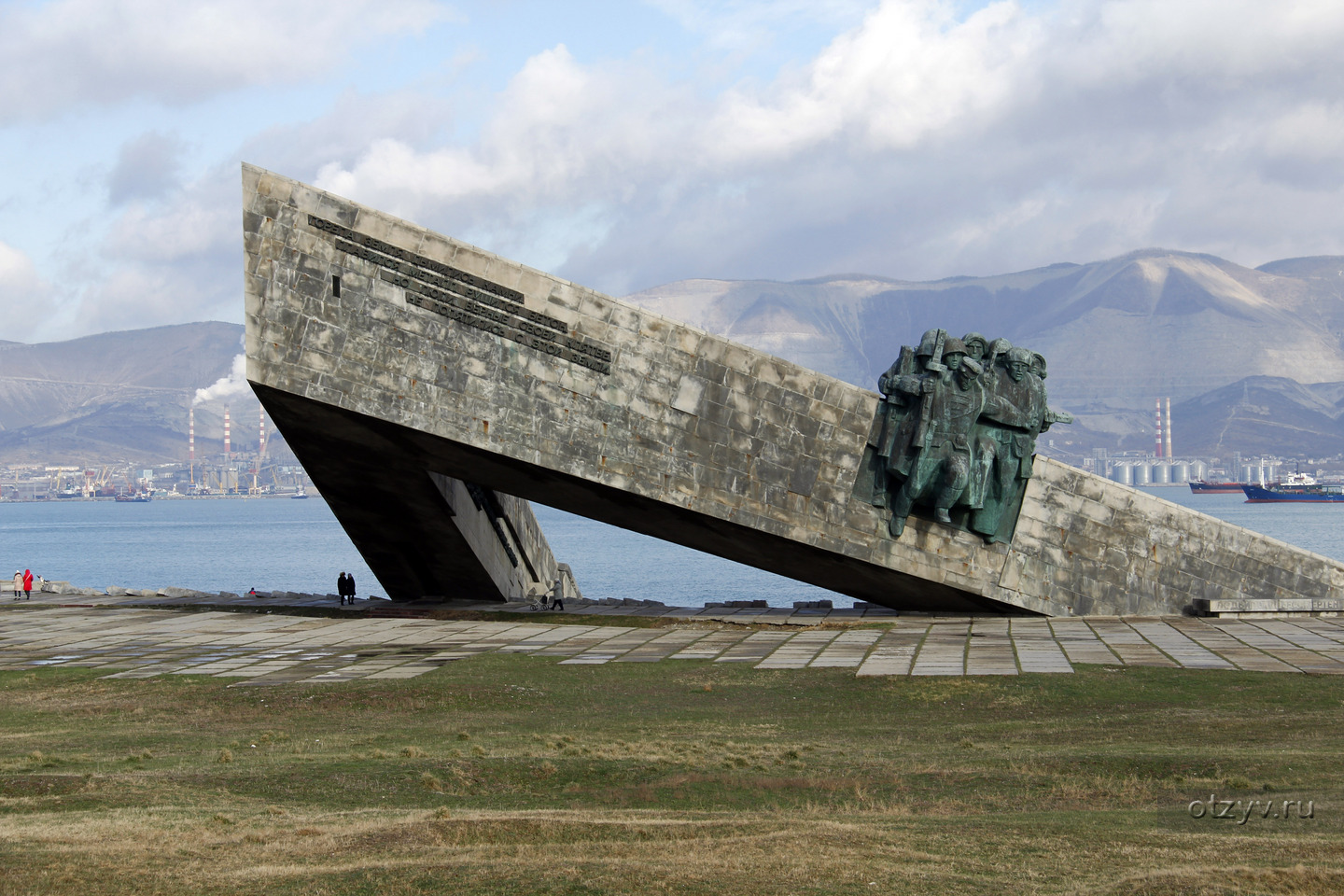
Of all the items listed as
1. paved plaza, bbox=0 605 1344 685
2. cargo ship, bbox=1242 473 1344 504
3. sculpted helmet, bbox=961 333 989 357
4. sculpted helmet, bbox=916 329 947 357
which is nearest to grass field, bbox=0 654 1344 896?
paved plaza, bbox=0 605 1344 685

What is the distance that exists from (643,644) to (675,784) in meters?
11.6

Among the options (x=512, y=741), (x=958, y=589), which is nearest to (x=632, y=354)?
(x=958, y=589)

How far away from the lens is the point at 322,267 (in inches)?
949

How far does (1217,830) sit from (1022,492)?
18.2m

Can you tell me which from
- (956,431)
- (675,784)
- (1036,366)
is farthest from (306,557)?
(675,784)

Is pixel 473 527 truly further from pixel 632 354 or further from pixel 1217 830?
pixel 1217 830

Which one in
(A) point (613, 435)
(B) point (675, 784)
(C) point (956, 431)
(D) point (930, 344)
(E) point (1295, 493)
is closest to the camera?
(B) point (675, 784)

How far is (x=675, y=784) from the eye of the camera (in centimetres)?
1277

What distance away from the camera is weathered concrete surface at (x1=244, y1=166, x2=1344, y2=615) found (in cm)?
2412

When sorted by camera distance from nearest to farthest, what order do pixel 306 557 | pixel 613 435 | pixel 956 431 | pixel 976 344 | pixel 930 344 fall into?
pixel 613 435
pixel 956 431
pixel 930 344
pixel 976 344
pixel 306 557

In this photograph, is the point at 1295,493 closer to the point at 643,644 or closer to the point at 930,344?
the point at 930,344

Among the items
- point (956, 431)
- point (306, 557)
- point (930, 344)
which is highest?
point (930, 344)

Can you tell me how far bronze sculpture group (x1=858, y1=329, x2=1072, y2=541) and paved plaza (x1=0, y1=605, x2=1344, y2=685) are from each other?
2.86m

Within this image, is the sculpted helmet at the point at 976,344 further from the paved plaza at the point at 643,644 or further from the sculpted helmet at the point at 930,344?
the paved plaza at the point at 643,644
